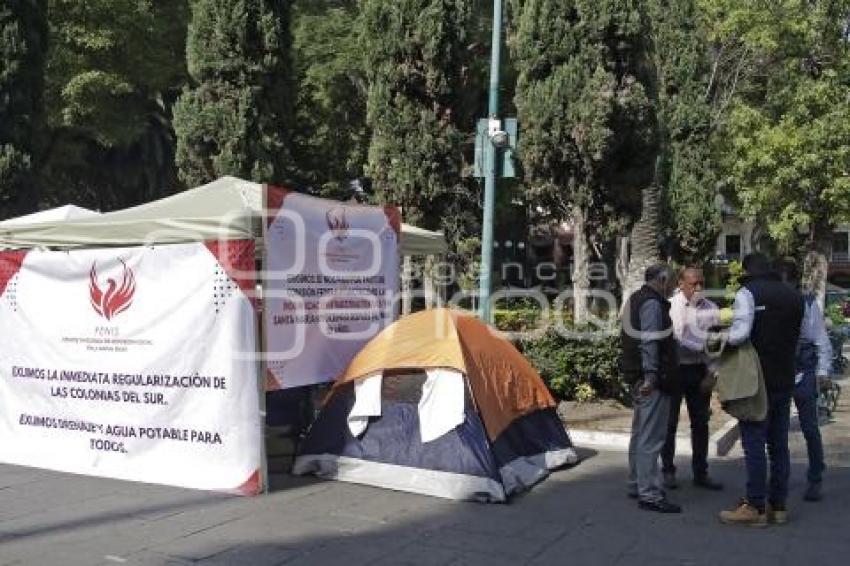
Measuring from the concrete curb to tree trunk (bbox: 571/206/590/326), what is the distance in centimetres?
473

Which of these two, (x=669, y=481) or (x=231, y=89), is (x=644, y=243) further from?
(x=231, y=89)

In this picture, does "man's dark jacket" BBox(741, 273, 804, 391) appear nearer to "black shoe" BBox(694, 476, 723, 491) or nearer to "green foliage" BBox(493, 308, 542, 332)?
"black shoe" BBox(694, 476, 723, 491)

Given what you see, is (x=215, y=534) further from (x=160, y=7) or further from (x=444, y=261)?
(x=160, y=7)

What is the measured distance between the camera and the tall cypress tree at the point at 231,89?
61.7 ft

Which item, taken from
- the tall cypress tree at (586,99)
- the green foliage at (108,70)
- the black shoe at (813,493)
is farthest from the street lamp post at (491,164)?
the green foliage at (108,70)

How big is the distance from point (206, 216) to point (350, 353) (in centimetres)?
182

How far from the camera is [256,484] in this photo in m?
7.13

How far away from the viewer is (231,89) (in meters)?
19.1

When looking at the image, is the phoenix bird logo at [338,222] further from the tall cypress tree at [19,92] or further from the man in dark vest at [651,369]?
the tall cypress tree at [19,92]

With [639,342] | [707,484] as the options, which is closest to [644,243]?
[707,484]

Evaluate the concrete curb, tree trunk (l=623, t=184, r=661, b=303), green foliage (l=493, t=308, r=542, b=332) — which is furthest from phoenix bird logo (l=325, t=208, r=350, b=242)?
tree trunk (l=623, t=184, r=661, b=303)

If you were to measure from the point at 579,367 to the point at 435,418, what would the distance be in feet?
13.7

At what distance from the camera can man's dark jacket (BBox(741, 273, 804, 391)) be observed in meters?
A: 6.44

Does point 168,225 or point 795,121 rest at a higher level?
point 795,121
